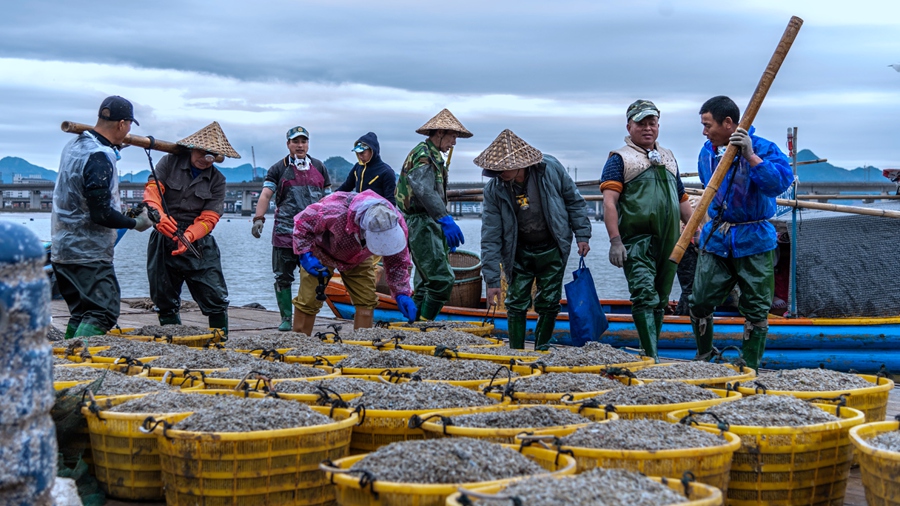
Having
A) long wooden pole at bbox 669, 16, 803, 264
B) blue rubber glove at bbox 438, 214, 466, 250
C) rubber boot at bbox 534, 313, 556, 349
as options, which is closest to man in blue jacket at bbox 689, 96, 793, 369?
long wooden pole at bbox 669, 16, 803, 264

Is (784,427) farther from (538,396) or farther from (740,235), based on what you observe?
(740,235)

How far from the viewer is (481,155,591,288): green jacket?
20.4 ft

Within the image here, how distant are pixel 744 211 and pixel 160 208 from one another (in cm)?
377

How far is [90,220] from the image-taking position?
18.2 ft

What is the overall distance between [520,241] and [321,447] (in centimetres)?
349

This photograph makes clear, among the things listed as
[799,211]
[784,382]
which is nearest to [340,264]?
[784,382]

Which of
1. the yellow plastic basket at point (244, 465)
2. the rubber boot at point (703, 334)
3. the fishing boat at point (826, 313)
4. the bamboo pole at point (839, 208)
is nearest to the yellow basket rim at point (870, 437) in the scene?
the yellow plastic basket at point (244, 465)

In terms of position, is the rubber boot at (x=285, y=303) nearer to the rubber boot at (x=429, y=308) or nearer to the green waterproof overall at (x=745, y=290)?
the rubber boot at (x=429, y=308)

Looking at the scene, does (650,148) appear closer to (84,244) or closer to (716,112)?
(716,112)

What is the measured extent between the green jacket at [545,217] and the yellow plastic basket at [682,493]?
3.68 metres

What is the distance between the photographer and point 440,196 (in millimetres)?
7246

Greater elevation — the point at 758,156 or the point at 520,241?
the point at 758,156

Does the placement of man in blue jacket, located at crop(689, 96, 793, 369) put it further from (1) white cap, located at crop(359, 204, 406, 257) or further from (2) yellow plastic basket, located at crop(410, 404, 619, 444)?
(2) yellow plastic basket, located at crop(410, 404, 619, 444)

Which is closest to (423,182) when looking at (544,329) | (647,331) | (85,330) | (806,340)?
(544,329)
